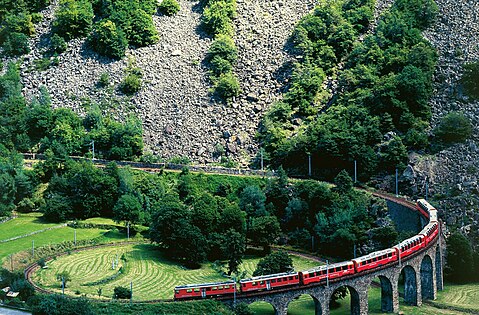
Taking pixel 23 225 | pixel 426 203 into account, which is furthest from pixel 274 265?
pixel 23 225

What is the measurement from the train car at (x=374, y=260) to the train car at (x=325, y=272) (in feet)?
2.28

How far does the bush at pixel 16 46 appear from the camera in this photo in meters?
138

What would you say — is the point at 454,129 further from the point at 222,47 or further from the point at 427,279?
the point at 222,47

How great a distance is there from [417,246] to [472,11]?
5299 cm

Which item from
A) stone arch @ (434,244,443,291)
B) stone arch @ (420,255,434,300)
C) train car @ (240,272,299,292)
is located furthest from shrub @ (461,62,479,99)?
train car @ (240,272,299,292)

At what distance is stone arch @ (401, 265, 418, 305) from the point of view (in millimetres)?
88125

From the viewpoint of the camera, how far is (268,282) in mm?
78688

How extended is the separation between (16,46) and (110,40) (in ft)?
47.5

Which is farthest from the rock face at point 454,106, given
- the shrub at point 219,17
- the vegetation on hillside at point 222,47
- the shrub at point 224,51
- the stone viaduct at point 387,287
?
the shrub at point 219,17

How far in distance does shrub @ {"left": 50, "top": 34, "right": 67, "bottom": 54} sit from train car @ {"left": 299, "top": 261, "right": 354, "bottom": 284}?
227 feet

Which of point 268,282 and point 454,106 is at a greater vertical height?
point 454,106

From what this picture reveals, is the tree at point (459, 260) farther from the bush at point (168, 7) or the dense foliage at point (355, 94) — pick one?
the bush at point (168, 7)

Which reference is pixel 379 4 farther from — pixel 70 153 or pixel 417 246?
pixel 417 246

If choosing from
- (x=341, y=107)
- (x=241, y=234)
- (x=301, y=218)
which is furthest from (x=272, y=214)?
(x=341, y=107)
